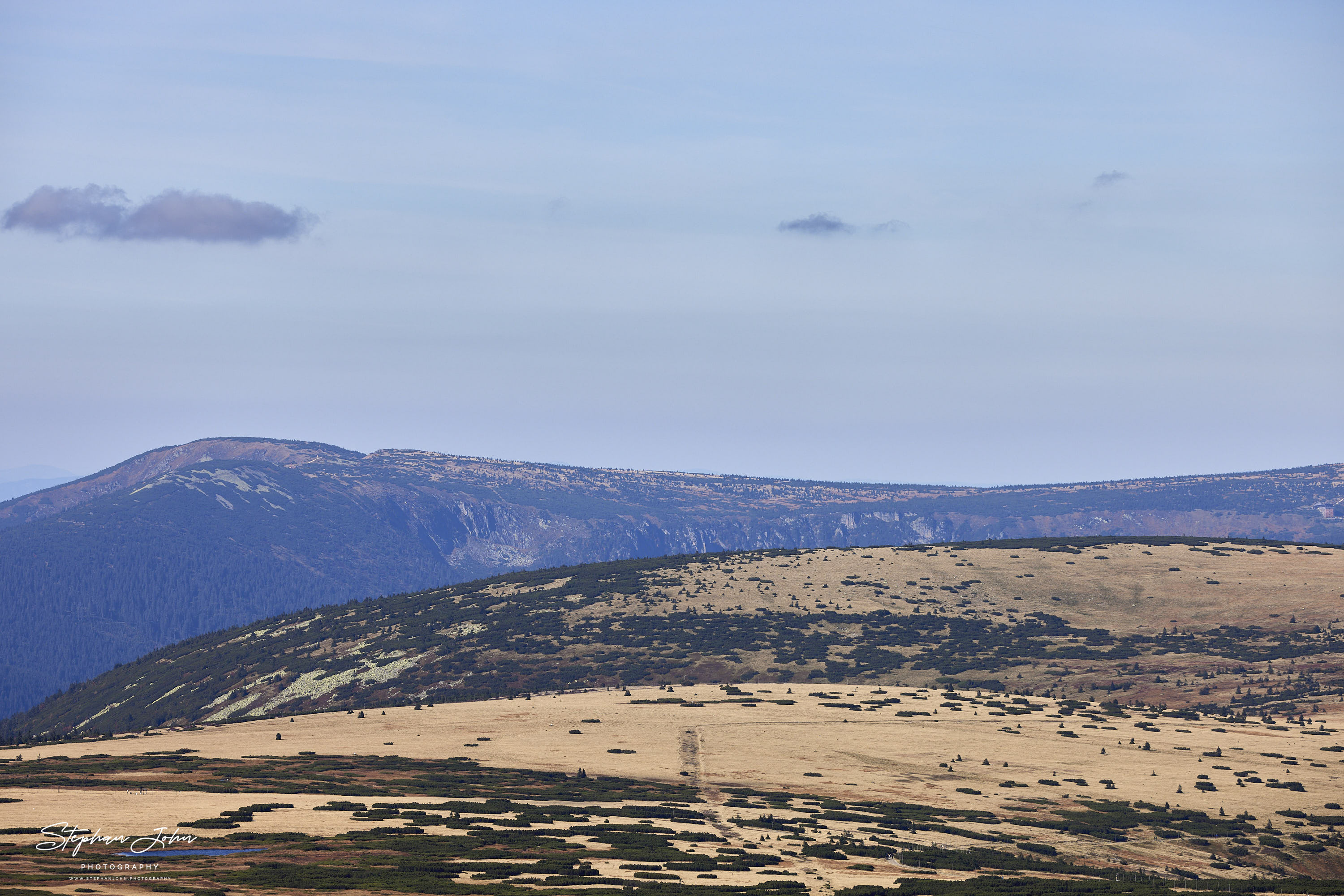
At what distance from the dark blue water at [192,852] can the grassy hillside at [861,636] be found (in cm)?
7913

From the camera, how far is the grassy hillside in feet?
448

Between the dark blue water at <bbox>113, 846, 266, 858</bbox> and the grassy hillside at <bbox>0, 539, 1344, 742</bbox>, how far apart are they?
79127 millimetres

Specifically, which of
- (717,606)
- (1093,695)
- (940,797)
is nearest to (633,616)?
(717,606)

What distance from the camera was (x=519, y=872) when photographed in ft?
162

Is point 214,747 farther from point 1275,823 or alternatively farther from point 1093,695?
point 1093,695

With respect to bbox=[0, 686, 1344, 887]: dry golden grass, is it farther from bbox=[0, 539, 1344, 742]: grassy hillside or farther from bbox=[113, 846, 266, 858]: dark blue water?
bbox=[0, 539, 1344, 742]: grassy hillside

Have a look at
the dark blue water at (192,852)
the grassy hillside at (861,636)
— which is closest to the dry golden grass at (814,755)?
the dark blue water at (192,852)

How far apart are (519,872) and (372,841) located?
7892 millimetres

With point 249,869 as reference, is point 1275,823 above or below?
below

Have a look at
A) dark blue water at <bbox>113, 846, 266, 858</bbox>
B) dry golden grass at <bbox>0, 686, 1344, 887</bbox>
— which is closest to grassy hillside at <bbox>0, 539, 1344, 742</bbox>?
dry golden grass at <bbox>0, 686, 1344, 887</bbox>

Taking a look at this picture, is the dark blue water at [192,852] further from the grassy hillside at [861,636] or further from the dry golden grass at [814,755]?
the grassy hillside at [861,636]

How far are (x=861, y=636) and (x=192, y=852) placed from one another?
383ft

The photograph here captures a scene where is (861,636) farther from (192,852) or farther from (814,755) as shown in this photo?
(192,852)

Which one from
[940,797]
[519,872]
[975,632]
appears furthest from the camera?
[975,632]
